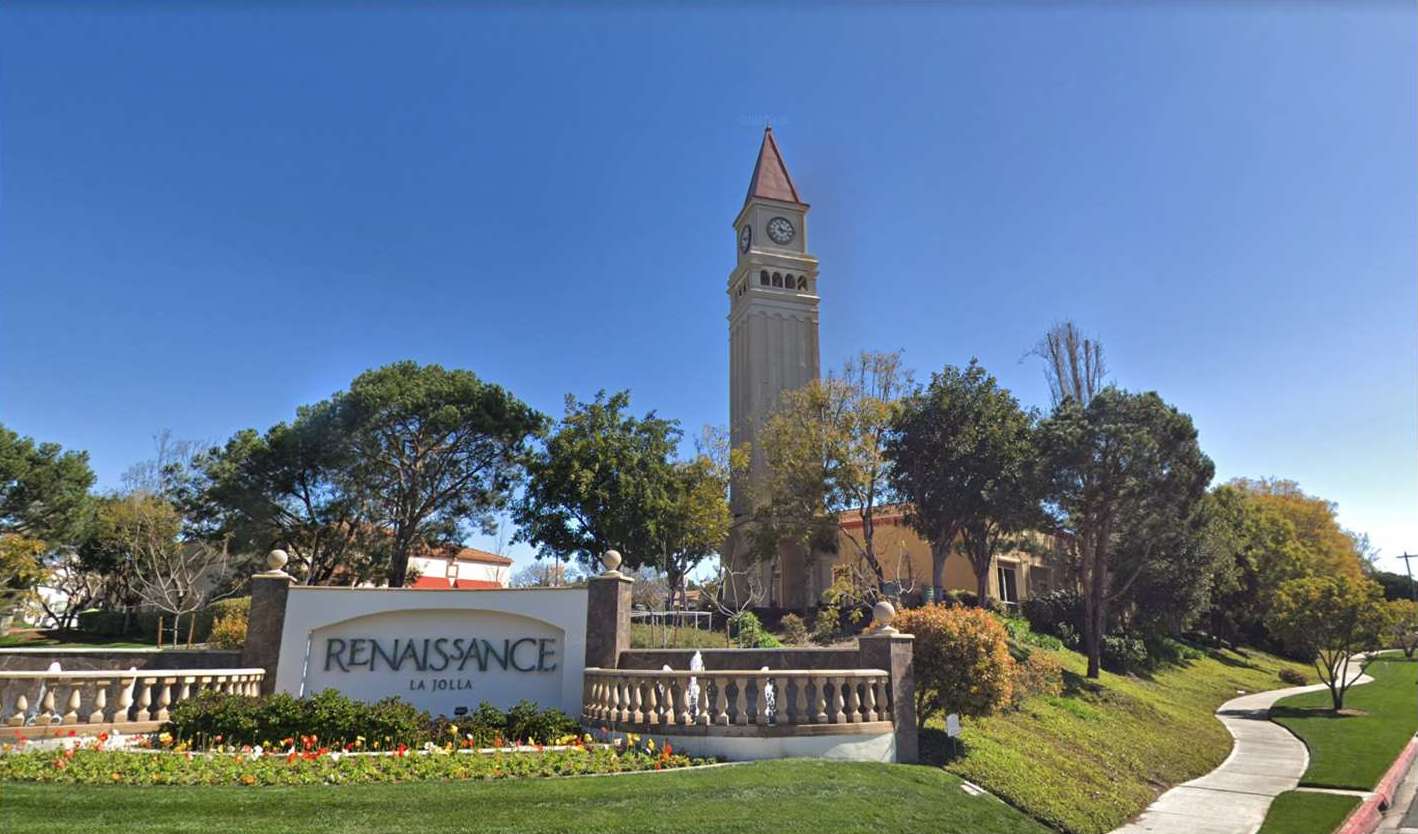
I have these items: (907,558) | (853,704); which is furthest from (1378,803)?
(907,558)

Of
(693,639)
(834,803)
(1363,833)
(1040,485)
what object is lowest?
(1363,833)

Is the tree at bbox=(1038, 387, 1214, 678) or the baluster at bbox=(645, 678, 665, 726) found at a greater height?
the tree at bbox=(1038, 387, 1214, 678)

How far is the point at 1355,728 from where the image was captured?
2111 cm

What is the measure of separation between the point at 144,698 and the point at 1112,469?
2675cm

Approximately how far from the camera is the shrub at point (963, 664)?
12.3 m

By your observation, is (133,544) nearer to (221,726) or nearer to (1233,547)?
(221,726)

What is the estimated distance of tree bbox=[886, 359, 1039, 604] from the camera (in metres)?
30.1

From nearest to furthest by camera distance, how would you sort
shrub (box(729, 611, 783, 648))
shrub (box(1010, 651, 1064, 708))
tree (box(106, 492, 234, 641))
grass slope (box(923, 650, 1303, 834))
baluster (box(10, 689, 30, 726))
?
baluster (box(10, 689, 30, 726)), grass slope (box(923, 650, 1303, 834)), shrub (box(1010, 651, 1064, 708)), shrub (box(729, 611, 783, 648)), tree (box(106, 492, 234, 641))

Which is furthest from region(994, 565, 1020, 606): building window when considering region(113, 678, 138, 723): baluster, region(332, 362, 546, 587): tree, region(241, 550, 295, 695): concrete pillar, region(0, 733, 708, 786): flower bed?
region(113, 678, 138, 723): baluster

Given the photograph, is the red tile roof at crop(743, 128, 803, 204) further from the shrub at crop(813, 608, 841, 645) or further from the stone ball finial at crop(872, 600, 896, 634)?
the stone ball finial at crop(872, 600, 896, 634)

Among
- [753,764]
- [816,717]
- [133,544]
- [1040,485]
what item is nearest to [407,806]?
[753,764]

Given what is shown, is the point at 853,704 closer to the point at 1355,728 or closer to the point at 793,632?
the point at 793,632

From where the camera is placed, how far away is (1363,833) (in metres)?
11.2

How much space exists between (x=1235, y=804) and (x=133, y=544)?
36904 mm
